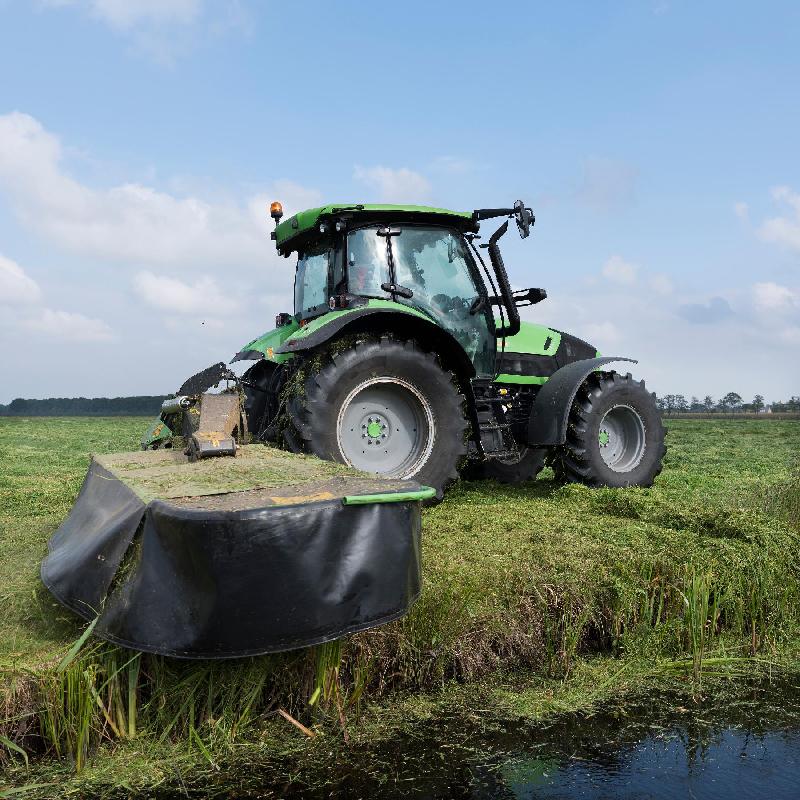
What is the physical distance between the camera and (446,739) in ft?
9.95

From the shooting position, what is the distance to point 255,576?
8.98 ft

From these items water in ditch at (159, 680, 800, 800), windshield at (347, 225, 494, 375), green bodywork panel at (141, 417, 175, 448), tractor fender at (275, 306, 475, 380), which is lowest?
water in ditch at (159, 680, 800, 800)

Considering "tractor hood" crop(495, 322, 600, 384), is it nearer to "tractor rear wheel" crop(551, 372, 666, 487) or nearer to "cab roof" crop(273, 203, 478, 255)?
"tractor rear wheel" crop(551, 372, 666, 487)

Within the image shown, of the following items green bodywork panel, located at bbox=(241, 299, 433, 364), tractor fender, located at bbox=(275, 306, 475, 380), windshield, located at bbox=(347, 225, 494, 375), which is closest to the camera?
tractor fender, located at bbox=(275, 306, 475, 380)

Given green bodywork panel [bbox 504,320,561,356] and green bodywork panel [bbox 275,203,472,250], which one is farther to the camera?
green bodywork panel [bbox 504,320,561,356]

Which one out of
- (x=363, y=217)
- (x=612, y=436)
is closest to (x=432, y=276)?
(x=363, y=217)

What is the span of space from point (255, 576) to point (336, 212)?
3919 mm

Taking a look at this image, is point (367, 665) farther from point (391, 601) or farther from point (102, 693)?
point (102, 693)

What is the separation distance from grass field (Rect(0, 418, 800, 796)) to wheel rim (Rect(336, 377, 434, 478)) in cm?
44

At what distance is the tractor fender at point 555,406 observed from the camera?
649 centimetres

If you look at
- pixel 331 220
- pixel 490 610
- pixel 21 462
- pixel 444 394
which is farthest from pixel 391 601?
pixel 21 462

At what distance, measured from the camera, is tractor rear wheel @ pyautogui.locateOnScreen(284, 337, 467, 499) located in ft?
17.4

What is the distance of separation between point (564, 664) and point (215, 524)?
1.84 m

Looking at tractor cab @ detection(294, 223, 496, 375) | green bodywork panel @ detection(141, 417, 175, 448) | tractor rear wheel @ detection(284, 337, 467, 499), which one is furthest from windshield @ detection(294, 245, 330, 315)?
green bodywork panel @ detection(141, 417, 175, 448)
